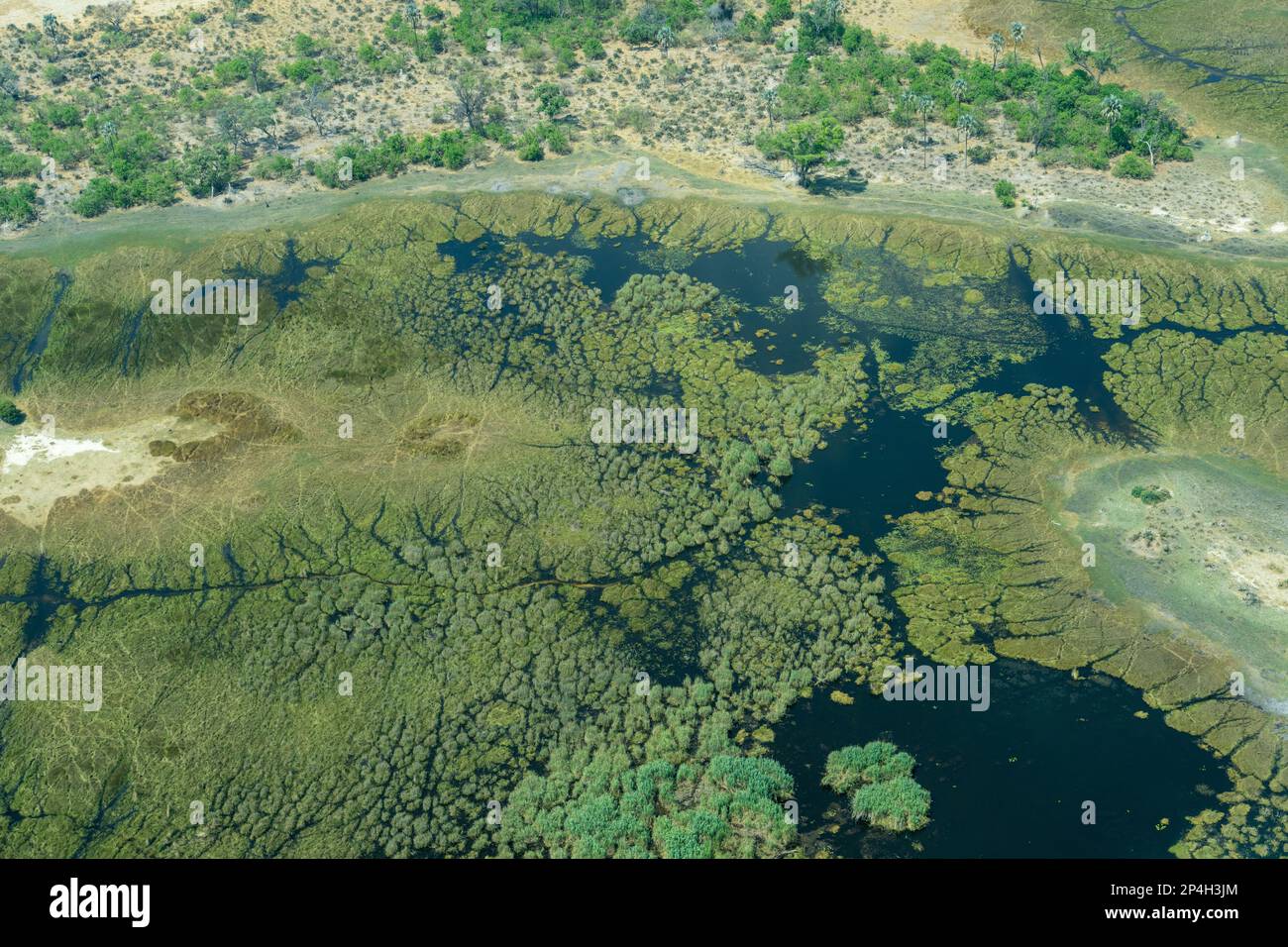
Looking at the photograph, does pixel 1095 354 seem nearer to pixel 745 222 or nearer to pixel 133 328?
pixel 745 222

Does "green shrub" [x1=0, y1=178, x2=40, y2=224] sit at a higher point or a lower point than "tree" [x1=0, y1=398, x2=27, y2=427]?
higher

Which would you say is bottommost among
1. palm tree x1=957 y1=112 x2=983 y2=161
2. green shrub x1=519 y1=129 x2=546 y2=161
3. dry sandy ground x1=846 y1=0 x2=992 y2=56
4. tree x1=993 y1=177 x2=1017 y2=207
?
green shrub x1=519 y1=129 x2=546 y2=161

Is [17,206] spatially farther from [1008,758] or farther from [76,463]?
[1008,758]

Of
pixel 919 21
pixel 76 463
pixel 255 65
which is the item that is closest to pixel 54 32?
pixel 255 65

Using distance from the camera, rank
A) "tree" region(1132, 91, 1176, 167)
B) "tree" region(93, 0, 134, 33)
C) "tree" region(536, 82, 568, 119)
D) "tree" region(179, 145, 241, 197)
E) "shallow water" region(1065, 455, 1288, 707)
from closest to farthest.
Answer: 1. "shallow water" region(1065, 455, 1288, 707)
2. "tree" region(179, 145, 241, 197)
3. "tree" region(1132, 91, 1176, 167)
4. "tree" region(536, 82, 568, 119)
5. "tree" region(93, 0, 134, 33)

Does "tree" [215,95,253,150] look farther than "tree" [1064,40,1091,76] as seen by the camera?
No

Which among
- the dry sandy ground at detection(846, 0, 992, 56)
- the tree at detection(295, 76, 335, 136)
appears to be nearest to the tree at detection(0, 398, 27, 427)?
the tree at detection(295, 76, 335, 136)

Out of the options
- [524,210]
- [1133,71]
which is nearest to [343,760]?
[524,210]

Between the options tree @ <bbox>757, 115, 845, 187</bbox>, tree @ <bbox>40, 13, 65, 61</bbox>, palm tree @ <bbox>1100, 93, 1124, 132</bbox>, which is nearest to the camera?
tree @ <bbox>757, 115, 845, 187</bbox>

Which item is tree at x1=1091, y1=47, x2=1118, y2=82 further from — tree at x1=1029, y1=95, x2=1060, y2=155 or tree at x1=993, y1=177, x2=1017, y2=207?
tree at x1=993, y1=177, x2=1017, y2=207
